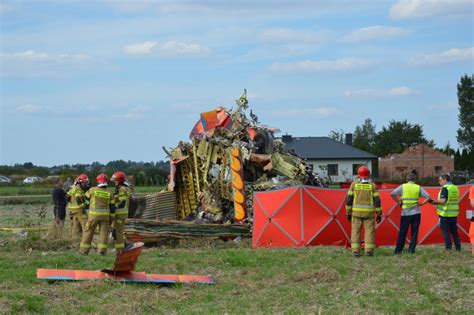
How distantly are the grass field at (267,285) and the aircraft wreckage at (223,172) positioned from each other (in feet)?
13.3

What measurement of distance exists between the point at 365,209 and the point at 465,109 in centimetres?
8494

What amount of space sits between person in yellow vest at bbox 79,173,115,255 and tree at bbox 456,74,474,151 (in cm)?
8308

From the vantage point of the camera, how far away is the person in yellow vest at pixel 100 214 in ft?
51.5

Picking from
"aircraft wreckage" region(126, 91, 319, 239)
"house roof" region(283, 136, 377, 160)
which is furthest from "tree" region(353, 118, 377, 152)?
"aircraft wreckage" region(126, 91, 319, 239)

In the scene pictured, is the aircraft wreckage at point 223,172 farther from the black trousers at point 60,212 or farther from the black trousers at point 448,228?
the black trousers at point 448,228

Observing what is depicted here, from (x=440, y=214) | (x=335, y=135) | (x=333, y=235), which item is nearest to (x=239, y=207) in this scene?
(x=333, y=235)

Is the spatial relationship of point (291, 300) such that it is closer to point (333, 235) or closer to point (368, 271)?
point (368, 271)

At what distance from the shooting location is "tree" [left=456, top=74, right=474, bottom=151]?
9481 cm

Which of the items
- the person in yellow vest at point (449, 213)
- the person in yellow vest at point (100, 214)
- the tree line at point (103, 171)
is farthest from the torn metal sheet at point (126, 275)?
the tree line at point (103, 171)

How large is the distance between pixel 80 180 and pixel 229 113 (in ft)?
16.6

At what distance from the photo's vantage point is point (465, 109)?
9625 centimetres

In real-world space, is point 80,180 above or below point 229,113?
below

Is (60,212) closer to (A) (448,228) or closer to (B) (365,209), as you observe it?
(B) (365,209)

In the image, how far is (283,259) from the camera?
14312mm
